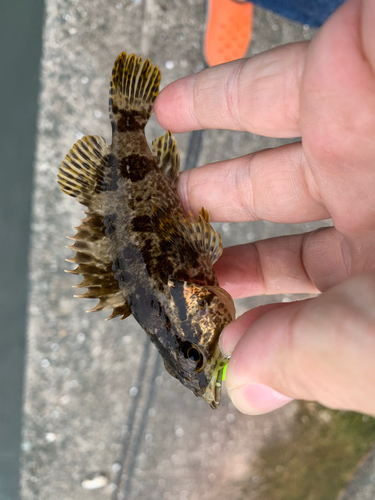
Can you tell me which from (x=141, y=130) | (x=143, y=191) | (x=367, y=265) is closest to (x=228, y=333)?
(x=367, y=265)

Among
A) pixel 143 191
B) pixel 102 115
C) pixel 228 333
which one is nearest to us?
pixel 228 333

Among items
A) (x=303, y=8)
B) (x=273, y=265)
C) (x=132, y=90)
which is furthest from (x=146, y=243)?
(x=303, y=8)

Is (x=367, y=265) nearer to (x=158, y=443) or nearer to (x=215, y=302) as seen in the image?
(x=215, y=302)

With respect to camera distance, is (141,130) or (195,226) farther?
(141,130)

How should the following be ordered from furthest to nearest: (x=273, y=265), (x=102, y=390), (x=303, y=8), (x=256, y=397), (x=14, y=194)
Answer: (x=102, y=390) < (x=14, y=194) < (x=303, y=8) < (x=273, y=265) < (x=256, y=397)

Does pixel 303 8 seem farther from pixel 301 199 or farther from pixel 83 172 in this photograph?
pixel 83 172

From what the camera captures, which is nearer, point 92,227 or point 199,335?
point 199,335

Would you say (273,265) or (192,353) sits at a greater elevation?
(273,265)

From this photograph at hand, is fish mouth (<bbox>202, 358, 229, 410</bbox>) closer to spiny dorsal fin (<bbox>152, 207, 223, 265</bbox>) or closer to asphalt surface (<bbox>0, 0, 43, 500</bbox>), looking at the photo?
spiny dorsal fin (<bbox>152, 207, 223, 265</bbox>)
